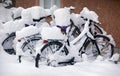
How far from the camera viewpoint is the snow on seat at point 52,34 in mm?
7727

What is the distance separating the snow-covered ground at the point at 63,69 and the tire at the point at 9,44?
993 mm

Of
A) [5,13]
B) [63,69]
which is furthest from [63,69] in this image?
[5,13]

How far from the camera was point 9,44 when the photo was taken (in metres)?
9.17

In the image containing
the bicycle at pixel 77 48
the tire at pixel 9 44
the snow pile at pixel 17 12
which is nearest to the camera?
the bicycle at pixel 77 48

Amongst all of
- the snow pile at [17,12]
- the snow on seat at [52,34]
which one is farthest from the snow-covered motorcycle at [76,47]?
the snow pile at [17,12]

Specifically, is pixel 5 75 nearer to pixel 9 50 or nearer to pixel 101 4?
pixel 9 50

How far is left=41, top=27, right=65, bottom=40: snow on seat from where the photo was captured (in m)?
7.73

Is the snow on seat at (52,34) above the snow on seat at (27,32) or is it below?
below

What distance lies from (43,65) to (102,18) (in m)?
3.61

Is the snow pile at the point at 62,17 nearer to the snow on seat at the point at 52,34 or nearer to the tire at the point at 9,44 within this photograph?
the snow on seat at the point at 52,34

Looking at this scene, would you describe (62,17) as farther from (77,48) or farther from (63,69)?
(63,69)

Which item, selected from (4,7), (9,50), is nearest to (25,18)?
(9,50)

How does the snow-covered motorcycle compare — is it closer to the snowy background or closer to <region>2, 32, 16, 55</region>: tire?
the snowy background

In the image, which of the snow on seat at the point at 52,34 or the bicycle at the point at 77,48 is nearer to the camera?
the snow on seat at the point at 52,34
